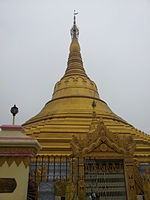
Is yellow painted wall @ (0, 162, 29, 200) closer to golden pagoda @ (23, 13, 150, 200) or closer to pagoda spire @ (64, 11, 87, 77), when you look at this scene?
golden pagoda @ (23, 13, 150, 200)

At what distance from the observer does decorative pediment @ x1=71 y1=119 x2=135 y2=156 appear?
9.10m

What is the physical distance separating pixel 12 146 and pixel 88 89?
59.7 ft

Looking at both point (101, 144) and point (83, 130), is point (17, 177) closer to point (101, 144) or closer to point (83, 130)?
point (101, 144)

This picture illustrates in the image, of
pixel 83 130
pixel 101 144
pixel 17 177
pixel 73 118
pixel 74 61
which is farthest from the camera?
pixel 74 61

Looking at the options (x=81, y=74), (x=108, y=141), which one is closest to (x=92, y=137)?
(x=108, y=141)

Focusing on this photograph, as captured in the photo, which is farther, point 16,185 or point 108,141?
point 108,141

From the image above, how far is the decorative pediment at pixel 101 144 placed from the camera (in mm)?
9105

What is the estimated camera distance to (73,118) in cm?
1895

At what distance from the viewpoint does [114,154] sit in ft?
30.1

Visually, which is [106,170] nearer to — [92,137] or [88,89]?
[92,137]

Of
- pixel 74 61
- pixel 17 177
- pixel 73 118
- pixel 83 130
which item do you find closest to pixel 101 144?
pixel 17 177

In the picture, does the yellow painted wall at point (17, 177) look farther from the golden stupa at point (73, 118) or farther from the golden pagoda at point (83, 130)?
the golden stupa at point (73, 118)

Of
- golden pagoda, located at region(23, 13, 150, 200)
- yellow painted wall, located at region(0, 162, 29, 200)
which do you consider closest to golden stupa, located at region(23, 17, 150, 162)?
golden pagoda, located at region(23, 13, 150, 200)

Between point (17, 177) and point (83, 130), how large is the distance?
34.8 feet
